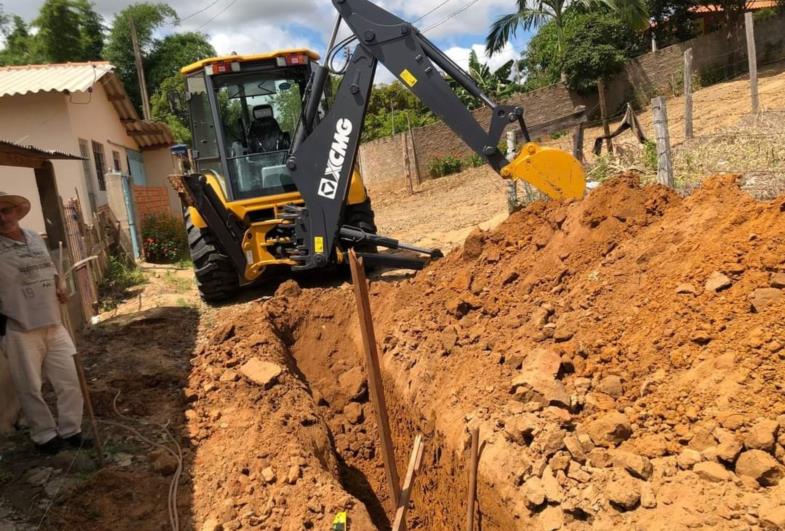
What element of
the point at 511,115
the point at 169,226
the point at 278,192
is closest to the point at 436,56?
the point at 511,115

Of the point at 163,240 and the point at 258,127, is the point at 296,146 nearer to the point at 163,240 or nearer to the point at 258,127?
the point at 258,127

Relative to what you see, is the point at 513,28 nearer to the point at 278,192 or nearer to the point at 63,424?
the point at 278,192

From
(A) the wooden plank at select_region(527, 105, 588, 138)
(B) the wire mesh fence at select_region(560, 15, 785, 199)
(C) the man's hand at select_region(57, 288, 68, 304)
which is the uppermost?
(A) the wooden plank at select_region(527, 105, 588, 138)

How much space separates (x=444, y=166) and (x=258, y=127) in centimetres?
1393

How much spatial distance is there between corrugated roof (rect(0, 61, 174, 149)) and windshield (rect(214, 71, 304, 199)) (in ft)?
20.4

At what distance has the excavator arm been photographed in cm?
578

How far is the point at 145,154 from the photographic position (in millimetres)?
21094

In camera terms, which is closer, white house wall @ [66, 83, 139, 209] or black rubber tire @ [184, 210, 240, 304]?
black rubber tire @ [184, 210, 240, 304]

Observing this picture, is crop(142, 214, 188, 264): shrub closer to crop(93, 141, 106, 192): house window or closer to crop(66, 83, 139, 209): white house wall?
crop(66, 83, 139, 209): white house wall

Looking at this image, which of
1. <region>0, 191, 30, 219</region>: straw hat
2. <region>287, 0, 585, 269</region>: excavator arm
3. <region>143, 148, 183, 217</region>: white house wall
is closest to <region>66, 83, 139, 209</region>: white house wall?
<region>143, 148, 183, 217</region>: white house wall

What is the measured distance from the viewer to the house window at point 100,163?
14.5m

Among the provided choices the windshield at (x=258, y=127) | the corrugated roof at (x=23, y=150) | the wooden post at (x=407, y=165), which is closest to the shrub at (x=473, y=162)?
the wooden post at (x=407, y=165)

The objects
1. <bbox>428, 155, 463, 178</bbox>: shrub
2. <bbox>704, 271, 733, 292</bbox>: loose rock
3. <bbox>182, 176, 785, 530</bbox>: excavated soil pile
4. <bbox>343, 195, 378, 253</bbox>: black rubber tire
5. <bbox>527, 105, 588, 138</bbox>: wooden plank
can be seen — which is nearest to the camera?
<bbox>182, 176, 785, 530</bbox>: excavated soil pile

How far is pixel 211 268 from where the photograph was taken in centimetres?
760
